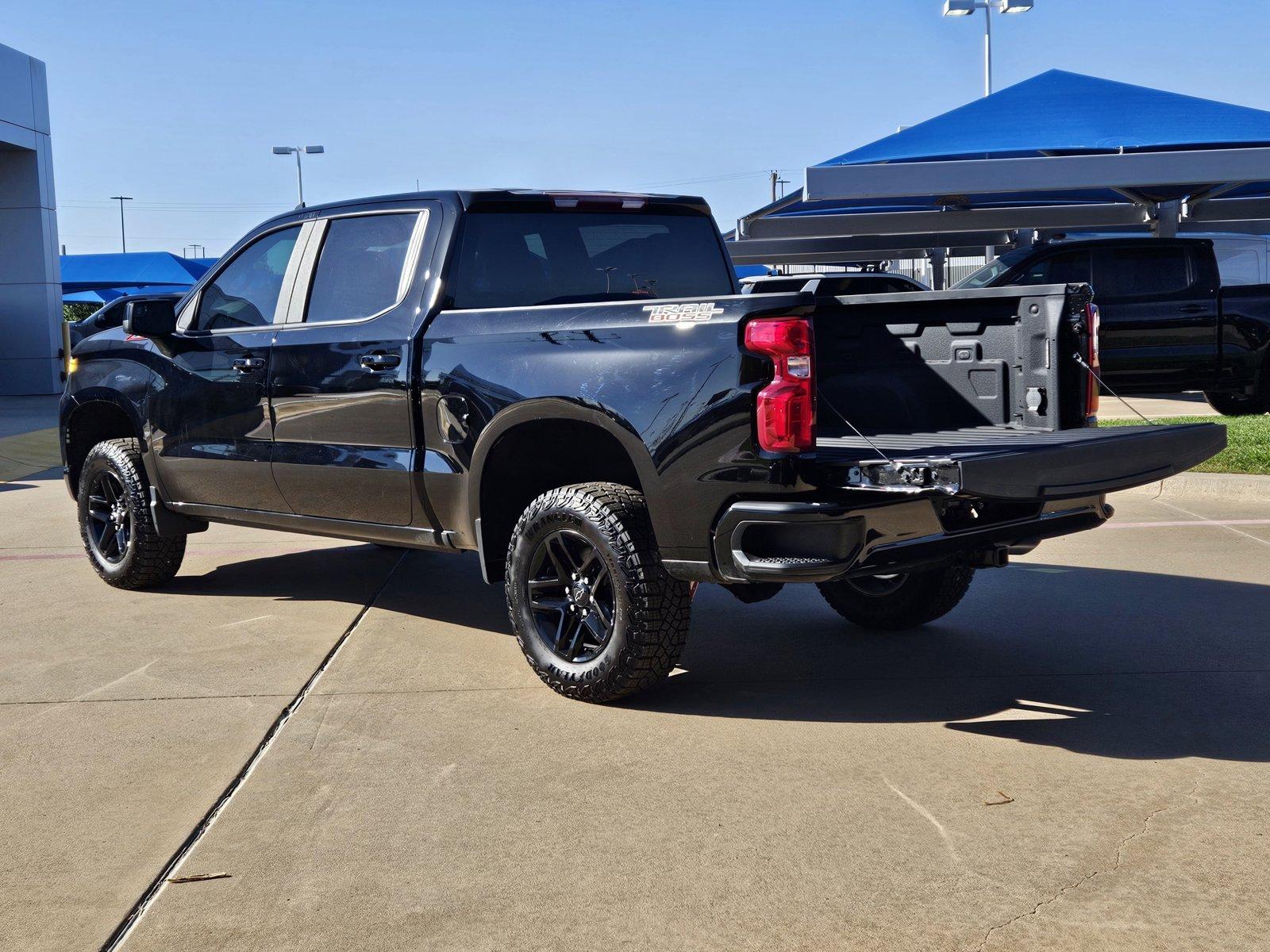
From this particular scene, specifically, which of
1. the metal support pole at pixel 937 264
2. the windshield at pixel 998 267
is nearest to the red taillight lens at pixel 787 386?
the windshield at pixel 998 267

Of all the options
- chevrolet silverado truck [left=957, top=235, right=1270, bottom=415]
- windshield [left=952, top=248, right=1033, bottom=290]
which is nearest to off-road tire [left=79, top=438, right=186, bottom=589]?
chevrolet silverado truck [left=957, top=235, right=1270, bottom=415]

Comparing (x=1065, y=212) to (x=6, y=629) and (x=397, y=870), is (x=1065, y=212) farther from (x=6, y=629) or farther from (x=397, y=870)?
(x=397, y=870)

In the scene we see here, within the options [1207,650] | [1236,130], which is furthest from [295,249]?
[1236,130]

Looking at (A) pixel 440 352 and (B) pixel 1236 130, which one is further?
(B) pixel 1236 130

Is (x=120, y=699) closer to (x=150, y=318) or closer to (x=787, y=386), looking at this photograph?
(x=150, y=318)

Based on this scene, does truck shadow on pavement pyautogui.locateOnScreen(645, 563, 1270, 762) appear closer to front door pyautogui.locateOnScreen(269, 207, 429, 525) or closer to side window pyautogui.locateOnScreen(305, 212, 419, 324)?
front door pyautogui.locateOnScreen(269, 207, 429, 525)

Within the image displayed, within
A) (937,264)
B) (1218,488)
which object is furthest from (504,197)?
(937,264)

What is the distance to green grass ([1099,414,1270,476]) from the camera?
10.5 m

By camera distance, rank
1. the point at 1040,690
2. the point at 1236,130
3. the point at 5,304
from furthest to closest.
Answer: the point at 5,304 < the point at 1236,130 < the point at 1040,690

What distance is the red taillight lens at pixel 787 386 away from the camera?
14.6 ft

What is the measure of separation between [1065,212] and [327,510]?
15624mm

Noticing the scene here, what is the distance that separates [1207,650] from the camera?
5801 mm

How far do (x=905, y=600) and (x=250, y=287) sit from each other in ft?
11.7

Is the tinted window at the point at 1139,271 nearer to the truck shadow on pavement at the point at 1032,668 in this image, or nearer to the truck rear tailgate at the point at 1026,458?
the truck shadow on pavement at the point at 1032,668
